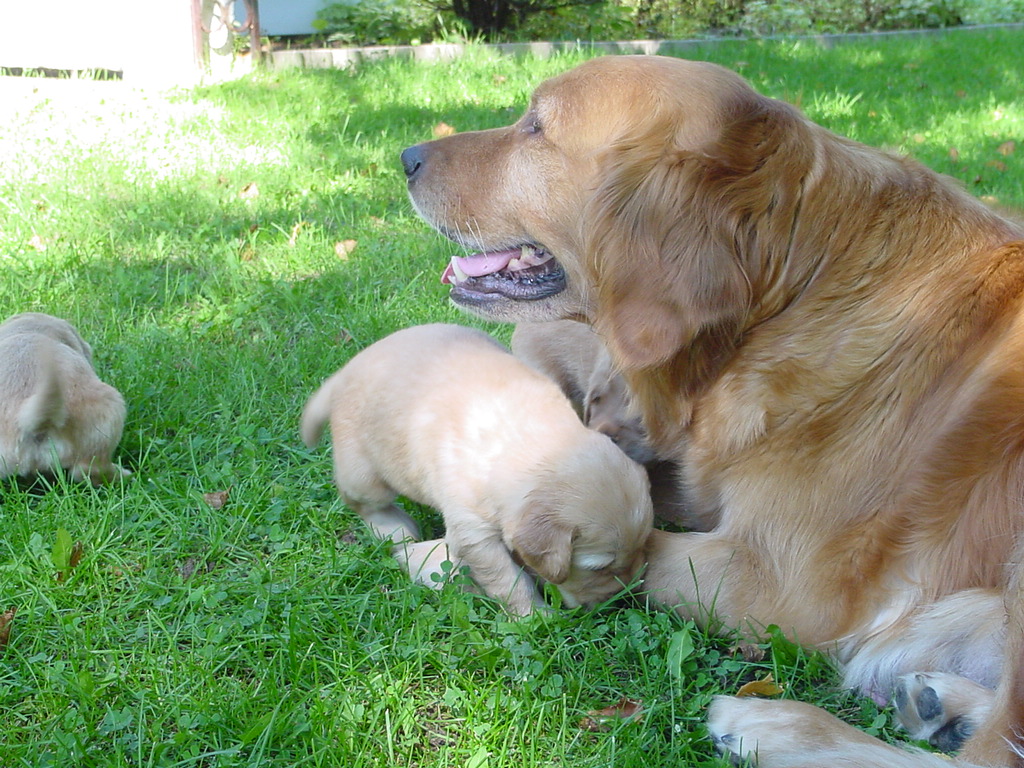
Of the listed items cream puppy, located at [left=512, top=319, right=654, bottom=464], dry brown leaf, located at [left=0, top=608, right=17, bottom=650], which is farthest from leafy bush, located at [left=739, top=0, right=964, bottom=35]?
dry brown leaf, located at [left=0, top=608, right=17, bottom=650]

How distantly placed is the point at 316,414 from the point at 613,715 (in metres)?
1.50

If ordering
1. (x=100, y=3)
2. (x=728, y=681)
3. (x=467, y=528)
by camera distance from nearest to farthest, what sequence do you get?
(x=728, y=681) < (x=467, y=528) < (x=100, y=3)

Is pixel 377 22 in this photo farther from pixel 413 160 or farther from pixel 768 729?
pixel 768 729

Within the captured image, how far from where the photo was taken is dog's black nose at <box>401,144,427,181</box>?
3.13 metres

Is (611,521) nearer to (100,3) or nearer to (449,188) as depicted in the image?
(449,188)

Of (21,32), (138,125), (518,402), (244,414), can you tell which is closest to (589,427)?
(518,402)

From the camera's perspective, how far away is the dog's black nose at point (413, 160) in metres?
3.13

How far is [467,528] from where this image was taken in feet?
9.14

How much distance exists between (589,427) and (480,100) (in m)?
5.90

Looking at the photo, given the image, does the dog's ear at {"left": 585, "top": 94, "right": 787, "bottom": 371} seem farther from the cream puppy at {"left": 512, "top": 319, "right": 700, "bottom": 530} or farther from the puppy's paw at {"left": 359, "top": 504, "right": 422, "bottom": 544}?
the puppy's paw at {"left": 359, "top": 504, "right": 422, "bottom": 544}

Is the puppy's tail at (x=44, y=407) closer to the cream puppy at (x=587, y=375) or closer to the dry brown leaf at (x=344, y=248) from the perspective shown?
the cream puppy at (x=587, y=375)

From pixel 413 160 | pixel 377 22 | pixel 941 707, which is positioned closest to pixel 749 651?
pixel 941 707

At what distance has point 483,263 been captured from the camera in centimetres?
309

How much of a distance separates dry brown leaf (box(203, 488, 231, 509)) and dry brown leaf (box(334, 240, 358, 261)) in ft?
7.14
